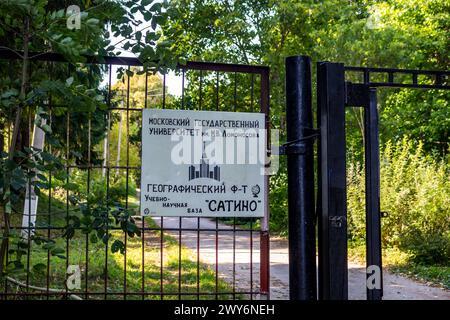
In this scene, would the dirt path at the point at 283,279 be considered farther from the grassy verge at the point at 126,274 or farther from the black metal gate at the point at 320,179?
the black metal gate at the point at 320,179

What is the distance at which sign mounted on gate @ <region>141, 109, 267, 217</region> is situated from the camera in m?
3.88

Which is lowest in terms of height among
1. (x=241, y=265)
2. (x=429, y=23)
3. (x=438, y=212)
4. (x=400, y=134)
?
(x=241, y=265)

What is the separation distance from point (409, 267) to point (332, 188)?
8.40 m

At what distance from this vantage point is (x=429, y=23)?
1903 cm

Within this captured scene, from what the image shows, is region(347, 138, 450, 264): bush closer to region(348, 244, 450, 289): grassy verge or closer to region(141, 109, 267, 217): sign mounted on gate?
region(348, 244, 450, 289): grassy verge

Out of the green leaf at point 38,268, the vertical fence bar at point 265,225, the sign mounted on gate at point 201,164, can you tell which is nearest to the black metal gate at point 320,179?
the sign mounted on gate at point 201,164

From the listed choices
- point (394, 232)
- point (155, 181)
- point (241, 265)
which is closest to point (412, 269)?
point (394, 232)

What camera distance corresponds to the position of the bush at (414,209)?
35.5 feet

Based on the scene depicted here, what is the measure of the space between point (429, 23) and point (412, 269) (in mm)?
11656

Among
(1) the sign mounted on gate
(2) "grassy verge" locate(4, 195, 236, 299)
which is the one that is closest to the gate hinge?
(1) the sign mounted on gate

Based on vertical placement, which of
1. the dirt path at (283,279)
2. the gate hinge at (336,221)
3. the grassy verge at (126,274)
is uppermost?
the gate hinge at (336,221)

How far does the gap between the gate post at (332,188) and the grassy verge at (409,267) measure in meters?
6.75

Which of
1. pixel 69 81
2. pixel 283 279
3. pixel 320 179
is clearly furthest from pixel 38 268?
pixel 283 279
